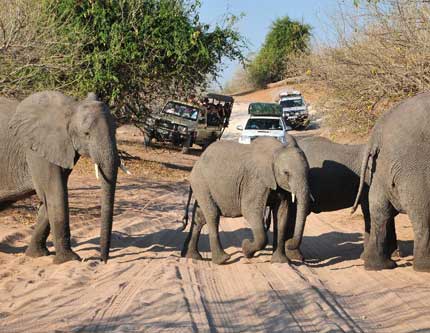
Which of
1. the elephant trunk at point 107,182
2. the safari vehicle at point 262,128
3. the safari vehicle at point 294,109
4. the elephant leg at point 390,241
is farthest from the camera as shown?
the safari vehicle at point 294,109

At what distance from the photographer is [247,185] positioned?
40.5ft

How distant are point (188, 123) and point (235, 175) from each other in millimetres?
20899

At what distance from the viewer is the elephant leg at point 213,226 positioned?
40.2ft

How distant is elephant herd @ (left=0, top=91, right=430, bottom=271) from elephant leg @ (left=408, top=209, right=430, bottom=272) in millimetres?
12

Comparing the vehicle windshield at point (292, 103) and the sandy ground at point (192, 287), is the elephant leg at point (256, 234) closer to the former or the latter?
the sandy ground at point (192, 287)

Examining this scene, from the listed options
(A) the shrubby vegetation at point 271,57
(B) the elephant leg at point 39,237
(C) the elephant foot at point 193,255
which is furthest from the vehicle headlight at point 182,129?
(A) the shrubby vegetation at point 271,57

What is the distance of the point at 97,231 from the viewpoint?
14641mm

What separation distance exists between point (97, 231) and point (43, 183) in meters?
3.21

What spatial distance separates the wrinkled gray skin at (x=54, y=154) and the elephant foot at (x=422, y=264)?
12.7 feet

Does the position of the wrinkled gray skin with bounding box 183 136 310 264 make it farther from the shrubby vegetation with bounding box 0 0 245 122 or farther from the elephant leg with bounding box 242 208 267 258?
the shrubby vegetation with bounding box 0 0 245 122

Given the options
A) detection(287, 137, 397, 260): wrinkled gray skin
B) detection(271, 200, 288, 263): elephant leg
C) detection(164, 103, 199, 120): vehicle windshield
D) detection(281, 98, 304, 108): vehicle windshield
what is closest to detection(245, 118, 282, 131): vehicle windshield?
detection(164, 103, 199, 120): vehicle windshield

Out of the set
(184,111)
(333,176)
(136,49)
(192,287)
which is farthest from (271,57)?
(192,287)

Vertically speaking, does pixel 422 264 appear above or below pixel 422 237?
below

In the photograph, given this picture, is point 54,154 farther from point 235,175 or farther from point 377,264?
point 377,264
